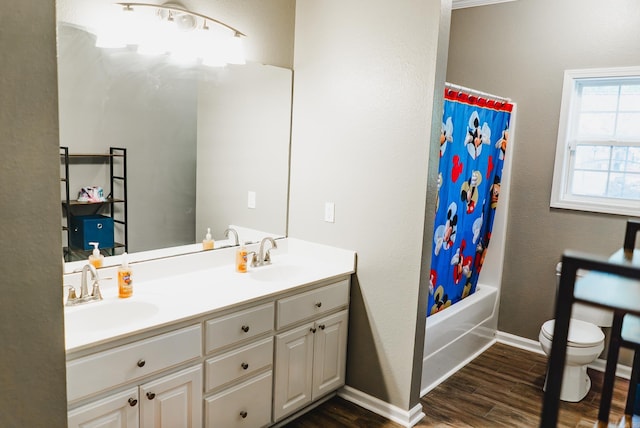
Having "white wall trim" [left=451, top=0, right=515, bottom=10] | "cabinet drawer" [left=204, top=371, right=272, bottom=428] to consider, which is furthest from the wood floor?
"white wall trim" [left=451, top=0, right=515, bottom=10]

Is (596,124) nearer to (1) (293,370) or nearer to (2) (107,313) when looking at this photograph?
(1) (293,370)

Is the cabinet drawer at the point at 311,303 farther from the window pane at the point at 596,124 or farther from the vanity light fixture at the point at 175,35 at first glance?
the window pane at the point at 596,124

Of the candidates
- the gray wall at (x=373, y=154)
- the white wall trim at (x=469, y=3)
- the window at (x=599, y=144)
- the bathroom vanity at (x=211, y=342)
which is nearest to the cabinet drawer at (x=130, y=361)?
the bathroom vanity at (x=211, y=342)

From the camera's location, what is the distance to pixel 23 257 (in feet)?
3.57

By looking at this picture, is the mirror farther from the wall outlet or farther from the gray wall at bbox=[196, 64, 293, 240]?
the wall outlet

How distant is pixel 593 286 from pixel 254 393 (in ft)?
6.38

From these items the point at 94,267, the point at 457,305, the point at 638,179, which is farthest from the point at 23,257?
the point at 638,179

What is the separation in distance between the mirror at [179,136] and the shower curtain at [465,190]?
3.30ft

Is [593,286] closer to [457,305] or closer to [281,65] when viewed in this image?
[281,65]

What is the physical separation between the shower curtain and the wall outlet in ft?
2.07

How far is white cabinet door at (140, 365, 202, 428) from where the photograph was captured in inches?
78.9

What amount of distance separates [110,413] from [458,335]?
2390mm

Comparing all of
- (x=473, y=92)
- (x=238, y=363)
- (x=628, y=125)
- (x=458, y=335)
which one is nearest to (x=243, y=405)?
(x=238, y=363)

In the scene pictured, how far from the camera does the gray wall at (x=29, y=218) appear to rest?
1.05 m
